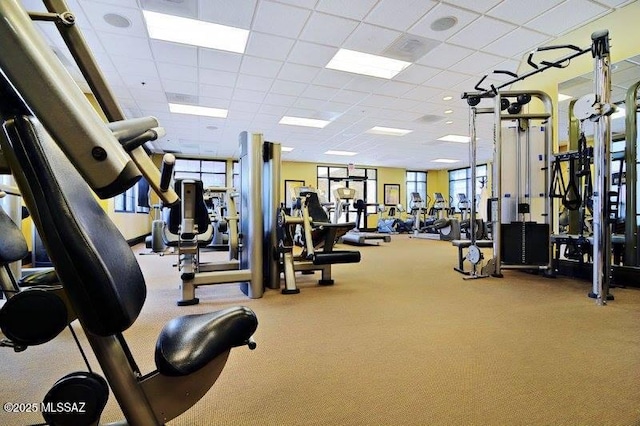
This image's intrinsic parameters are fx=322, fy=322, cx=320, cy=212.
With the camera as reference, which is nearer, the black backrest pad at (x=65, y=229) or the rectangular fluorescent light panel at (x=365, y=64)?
the black backrest pad at (x=65, y=229)

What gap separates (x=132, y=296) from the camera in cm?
72

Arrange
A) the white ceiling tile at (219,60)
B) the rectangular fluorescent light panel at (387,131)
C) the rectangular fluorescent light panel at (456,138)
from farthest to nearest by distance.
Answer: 1. the rectangular fluorescent light panel at (456,138)
2. the rectangular fluorescent light panel at (387,131)
3. the white ceiling tile at (219,60)

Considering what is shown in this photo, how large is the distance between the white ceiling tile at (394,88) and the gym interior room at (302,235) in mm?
53

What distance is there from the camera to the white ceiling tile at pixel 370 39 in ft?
13.0

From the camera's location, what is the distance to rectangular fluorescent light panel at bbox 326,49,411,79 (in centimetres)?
467

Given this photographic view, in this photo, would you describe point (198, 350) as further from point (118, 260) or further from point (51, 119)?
point (51, 119)

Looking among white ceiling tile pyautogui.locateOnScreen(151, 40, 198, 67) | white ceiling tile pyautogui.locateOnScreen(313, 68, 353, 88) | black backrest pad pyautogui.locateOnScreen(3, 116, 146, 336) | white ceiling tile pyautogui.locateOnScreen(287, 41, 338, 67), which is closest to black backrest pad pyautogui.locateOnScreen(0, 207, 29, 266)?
black backrest pad pyautogui.locateOnScreen(3, 116, 146, 336)

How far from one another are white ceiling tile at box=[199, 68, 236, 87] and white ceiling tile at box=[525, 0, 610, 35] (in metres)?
4.20

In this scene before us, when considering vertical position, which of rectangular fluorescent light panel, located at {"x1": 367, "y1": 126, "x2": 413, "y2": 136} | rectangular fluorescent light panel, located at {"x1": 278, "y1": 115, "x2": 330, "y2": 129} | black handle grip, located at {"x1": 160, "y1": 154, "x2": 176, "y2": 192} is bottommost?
black handle grip, located at {"x1": 160, "y1": 154, "x2": 176, "y2": 192}

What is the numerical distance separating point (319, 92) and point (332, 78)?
66 centimetres

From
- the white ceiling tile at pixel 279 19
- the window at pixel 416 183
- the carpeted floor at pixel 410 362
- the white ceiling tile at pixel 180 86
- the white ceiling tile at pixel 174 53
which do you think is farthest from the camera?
the window at pixel 416 183

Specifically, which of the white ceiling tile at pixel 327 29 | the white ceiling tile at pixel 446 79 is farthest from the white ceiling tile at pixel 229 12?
the white ceiling tile at pixel 446 79

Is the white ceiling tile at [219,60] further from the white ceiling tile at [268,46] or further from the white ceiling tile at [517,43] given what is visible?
the white ceiling tile at [517,43]

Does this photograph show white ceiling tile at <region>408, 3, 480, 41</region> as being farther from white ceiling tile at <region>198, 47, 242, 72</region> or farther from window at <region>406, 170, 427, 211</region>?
window at <region>406, 170, 427, 211</region>
